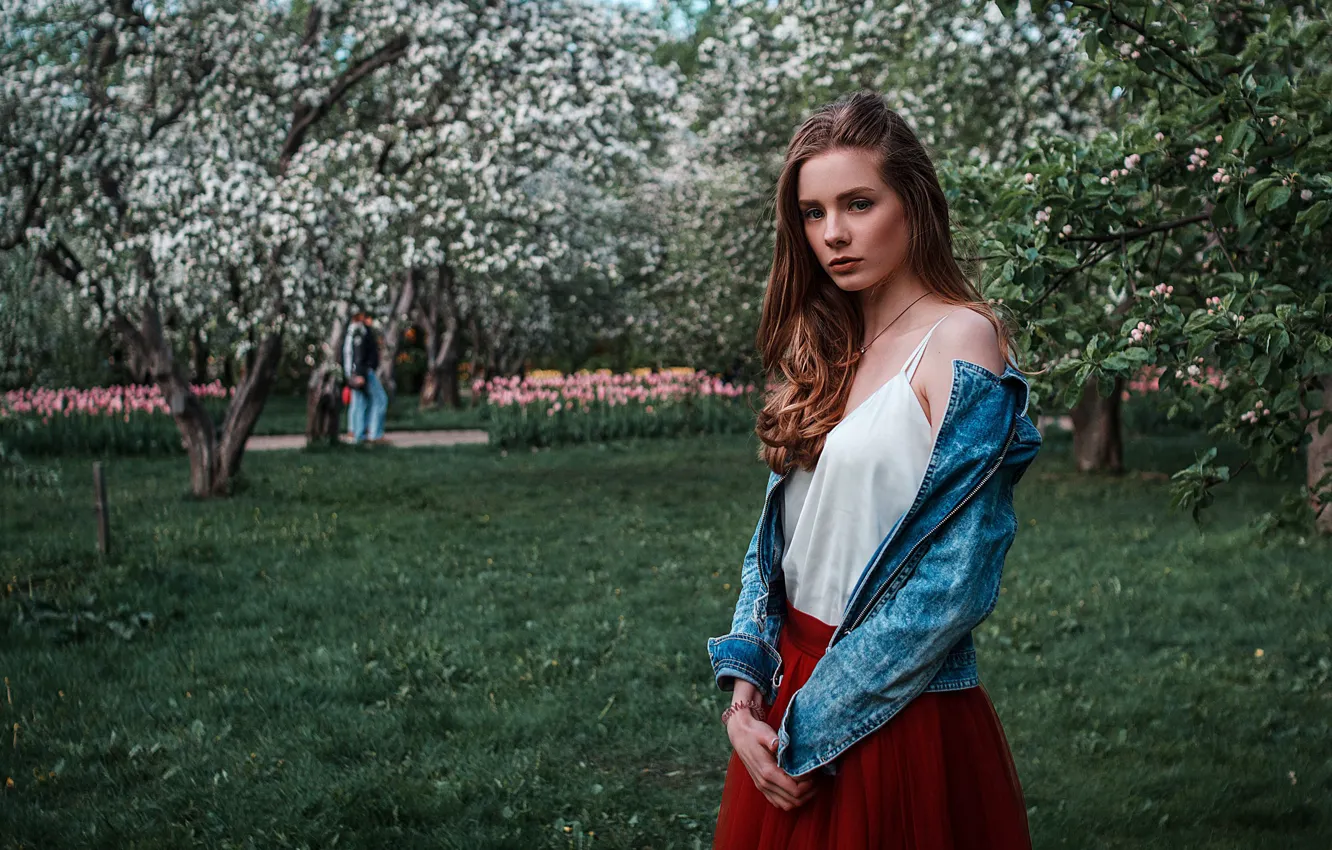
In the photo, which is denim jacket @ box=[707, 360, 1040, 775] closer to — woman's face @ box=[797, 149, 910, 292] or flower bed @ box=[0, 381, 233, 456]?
woman's face @ box=[797, 149, 910, 292]

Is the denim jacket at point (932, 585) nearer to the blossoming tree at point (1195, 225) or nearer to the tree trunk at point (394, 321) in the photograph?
the blossoming tree at point (1195, 225)

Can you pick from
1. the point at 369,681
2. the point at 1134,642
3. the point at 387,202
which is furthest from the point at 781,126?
the point at 369,681

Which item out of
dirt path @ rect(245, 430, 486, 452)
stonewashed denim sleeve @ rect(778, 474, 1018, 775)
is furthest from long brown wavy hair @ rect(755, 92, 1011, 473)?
dirt path @ rect(245, 430, 486, 452)

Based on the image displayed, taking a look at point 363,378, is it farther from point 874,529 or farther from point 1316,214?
point 874,529

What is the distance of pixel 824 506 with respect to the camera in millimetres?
1926

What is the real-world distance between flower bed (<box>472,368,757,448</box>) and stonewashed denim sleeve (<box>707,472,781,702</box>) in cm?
1374

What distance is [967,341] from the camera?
182 centimetres

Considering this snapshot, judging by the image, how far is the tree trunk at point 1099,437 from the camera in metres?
12.6

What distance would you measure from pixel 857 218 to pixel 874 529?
0.54 m

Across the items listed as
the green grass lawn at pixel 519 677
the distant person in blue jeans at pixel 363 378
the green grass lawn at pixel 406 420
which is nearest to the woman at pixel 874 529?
the green grass lawn at pixel 519 677

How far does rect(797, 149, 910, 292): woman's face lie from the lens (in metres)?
1.92

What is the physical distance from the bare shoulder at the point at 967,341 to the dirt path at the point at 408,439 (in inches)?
562

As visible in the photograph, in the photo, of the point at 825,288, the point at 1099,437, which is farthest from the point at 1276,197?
the point at 1099,437

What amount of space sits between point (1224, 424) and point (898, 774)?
89.5 inches
